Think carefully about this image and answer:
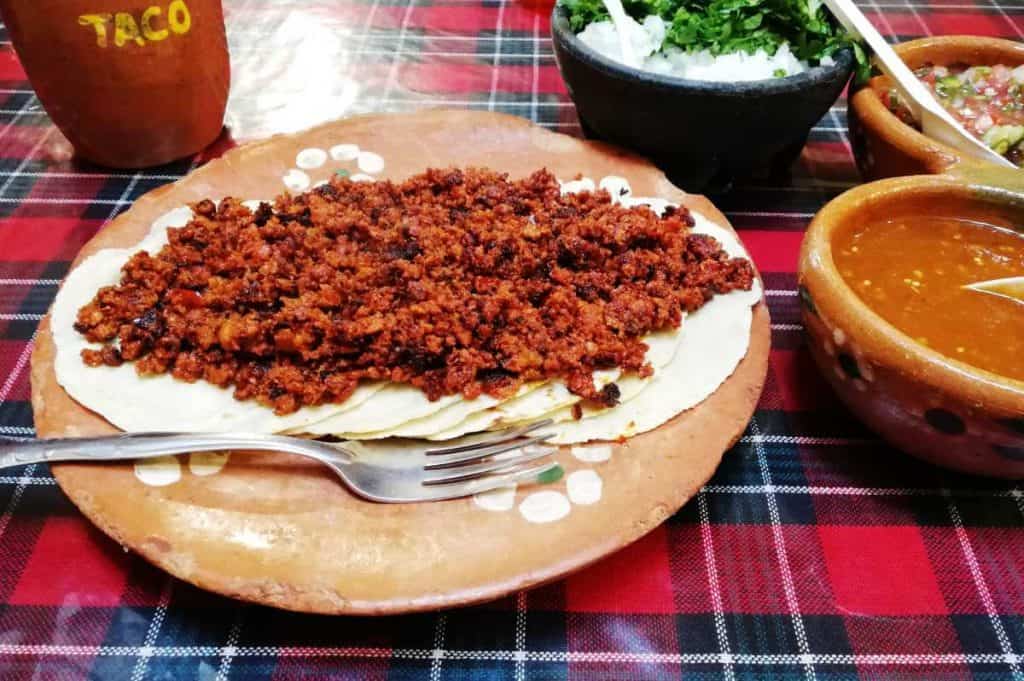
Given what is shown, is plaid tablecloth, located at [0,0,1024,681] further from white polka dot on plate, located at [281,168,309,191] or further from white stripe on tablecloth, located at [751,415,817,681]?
white polka dot on plate, located at [281,168,309,191]

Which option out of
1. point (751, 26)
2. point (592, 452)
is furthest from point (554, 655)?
point (751, 26)

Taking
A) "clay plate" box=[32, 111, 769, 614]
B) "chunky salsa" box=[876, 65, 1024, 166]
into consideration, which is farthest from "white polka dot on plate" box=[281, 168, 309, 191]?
"chunky salsa" box=[876, 65, 1024, 166]

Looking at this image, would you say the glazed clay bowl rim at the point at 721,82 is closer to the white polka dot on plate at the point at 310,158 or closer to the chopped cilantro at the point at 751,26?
the chopped cilantro at the point at 751,26

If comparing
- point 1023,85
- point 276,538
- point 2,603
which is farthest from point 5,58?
point 1023,85

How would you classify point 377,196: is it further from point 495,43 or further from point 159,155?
point 495,43

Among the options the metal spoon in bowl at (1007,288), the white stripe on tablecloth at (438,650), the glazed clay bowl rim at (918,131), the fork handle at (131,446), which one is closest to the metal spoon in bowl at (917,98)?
the glazed clay bowl rim at (918,131)

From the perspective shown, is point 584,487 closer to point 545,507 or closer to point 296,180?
point 545,507
